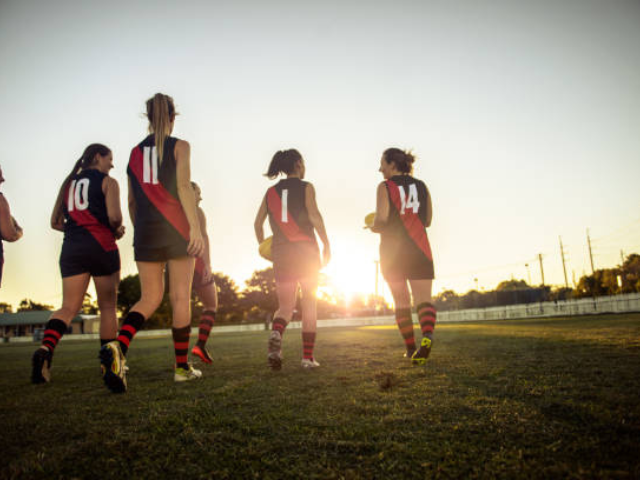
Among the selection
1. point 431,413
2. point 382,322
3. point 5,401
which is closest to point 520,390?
point 431,413

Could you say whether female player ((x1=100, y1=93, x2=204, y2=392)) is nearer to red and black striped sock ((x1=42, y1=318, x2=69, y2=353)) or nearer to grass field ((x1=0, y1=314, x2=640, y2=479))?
grass field ((x1=0, y1=314, x2=640, y2=479))

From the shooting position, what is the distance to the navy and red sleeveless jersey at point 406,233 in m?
4.23

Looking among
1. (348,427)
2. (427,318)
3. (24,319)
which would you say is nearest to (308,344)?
(427,318)

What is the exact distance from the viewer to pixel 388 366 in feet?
11.7

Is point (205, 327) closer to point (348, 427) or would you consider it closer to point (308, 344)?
point (308, 344)

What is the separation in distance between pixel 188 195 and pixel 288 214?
4.11ft

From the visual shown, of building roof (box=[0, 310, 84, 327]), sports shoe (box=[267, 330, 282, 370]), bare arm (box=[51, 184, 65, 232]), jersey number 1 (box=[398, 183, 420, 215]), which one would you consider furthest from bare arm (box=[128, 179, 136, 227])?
building roof (box=[0, 310, 84, 327])

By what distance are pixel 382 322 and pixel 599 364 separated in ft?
151

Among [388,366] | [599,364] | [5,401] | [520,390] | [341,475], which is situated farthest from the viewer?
[388,366]

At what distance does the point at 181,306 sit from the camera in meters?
3.43

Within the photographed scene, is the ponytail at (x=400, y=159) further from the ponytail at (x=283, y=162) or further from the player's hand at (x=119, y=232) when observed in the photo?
the player's hand at (x=119, y=232)

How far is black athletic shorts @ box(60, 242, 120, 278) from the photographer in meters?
3.68

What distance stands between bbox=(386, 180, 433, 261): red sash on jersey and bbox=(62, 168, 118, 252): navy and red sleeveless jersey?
118 inches

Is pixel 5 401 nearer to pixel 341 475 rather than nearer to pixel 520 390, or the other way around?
pixel 341 475
